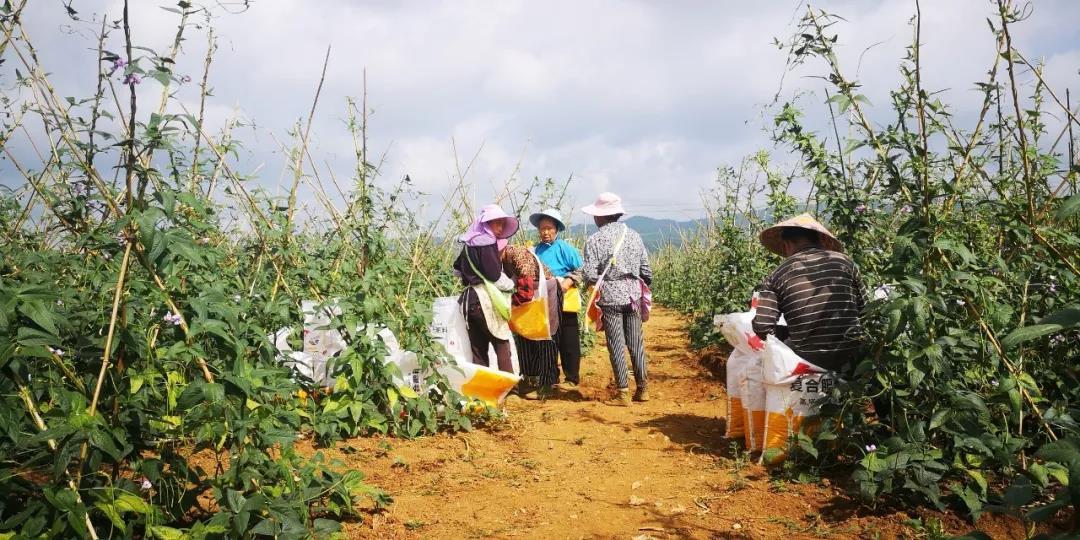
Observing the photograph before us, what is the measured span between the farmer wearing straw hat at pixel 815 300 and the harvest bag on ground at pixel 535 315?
2.26 m

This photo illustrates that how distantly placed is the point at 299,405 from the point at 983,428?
11.8 ft

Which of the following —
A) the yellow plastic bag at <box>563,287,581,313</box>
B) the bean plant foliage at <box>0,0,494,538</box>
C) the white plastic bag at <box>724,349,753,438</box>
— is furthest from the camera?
the yellow plastic bag at <box>563,287,581,313</box>

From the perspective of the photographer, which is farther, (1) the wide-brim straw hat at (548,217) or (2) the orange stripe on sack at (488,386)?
(1) the wide-brim straw hat at (548,217)

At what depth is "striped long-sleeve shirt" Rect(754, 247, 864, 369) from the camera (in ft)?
12.4

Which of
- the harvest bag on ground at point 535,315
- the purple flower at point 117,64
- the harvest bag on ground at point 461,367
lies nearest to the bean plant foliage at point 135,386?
the purple flower at point 117,64

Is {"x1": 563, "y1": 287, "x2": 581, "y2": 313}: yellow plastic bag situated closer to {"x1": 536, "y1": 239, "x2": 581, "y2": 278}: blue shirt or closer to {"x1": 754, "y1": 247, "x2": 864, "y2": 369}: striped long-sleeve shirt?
{"x1": 536, "y1": 239, "x2": 581, "y2": 278}: blue shirt

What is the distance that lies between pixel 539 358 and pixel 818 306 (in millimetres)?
2992

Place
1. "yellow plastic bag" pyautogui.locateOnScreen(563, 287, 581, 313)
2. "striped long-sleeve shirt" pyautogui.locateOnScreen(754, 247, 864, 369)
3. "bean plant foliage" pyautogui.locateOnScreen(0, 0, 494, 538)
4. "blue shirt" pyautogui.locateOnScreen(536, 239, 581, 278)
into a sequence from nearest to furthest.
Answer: "bean plant foliage" pyautogui.locateOnScreen(0, 0, 494, 538), "striped long-sleeve shirt" pyautogui.locateOnScreen(754, 247, 864, 369), "yellow plastic bag" pyautogui.locateOnScreen(563, 287, 581, 313), "blue shirt" pyautogui.locateOnScreen(536, 239, 581, 278)

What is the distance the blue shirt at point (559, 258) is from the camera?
254 inches

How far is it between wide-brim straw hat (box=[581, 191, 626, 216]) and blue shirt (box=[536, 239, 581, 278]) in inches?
17.4

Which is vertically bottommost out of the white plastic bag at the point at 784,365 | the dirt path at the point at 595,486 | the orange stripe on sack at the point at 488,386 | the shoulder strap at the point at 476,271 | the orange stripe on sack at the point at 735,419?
the dirt path at the point at 595,486

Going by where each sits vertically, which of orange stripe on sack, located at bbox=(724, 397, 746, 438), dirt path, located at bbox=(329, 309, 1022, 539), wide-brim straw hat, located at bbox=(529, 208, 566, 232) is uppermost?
wide-brim straw hat, located at bbox=(529, 208, 566, 232)

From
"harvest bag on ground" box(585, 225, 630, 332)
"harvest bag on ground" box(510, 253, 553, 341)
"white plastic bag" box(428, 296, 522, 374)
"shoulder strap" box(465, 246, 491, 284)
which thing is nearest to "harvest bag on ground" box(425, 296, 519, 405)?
"white plastic bag" box(428, 296, 522, 374)

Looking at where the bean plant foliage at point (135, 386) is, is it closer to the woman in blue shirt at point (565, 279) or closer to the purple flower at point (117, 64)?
the purple flower at point (117, 64)
